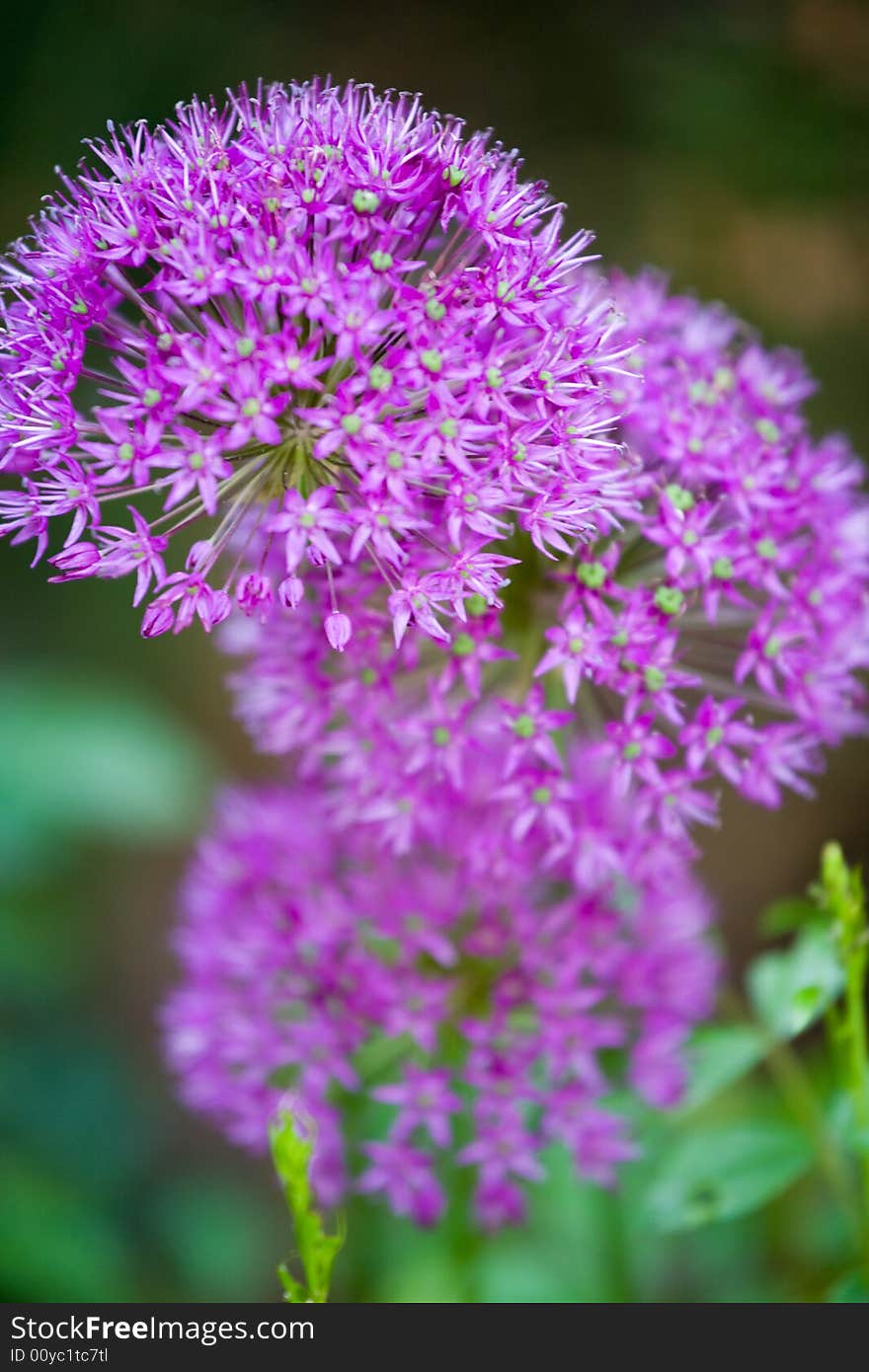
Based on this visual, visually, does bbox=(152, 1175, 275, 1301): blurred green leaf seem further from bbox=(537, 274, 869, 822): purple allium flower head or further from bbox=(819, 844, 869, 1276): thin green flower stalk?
bbox=(537, 274, 869, 822): purple allium flower head

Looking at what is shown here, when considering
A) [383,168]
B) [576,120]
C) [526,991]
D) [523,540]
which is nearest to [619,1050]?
[526,991]

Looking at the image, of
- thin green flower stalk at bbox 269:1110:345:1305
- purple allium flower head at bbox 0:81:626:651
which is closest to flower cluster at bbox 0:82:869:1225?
purple allium flower head at bbox 0:81:626:651

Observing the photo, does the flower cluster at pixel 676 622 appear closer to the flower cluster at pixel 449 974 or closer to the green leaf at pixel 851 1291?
the flower cluster at pixel 449 974

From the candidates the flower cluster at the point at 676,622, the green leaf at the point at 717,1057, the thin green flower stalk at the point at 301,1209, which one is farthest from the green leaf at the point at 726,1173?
the thin green flower stalk at the point at 301,1209

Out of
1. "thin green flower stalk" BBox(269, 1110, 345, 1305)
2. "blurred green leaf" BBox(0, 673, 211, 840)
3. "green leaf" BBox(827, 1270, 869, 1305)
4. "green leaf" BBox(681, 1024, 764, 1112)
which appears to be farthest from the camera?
"blurred green leaf" BBox(0, 673, 211, 840)
